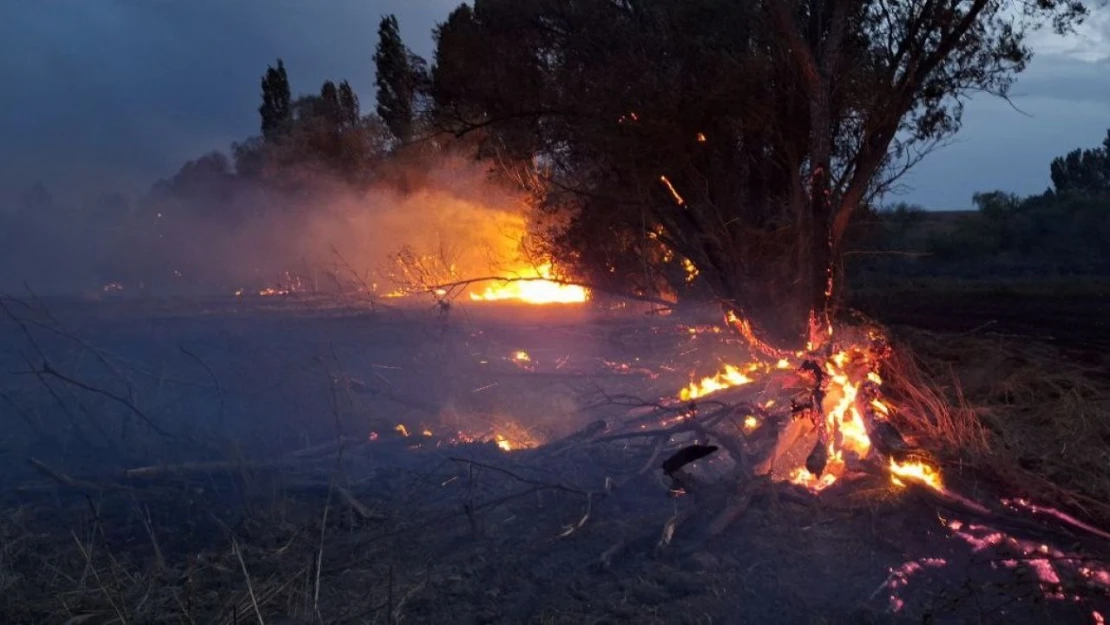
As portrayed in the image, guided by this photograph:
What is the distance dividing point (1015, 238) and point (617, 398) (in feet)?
107

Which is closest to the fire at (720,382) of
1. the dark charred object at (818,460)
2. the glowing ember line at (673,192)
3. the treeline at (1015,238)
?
the glowing ember line at (673,192)

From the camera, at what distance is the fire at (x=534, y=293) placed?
19891 millimetres

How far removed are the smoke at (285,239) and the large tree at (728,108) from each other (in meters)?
5.64

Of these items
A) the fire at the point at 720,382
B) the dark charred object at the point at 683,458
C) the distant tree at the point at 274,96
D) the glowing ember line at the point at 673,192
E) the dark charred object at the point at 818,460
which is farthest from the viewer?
the distant tree at the point at 274,96

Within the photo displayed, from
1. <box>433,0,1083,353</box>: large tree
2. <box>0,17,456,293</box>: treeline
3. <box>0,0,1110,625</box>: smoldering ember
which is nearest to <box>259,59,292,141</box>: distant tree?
<box>0,17,456,293</box>: treeline

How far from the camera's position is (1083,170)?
1879 inches

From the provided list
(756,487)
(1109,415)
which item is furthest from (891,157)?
(756,487)

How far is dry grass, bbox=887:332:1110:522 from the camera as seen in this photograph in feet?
21.7

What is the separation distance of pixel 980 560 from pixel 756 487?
150cm

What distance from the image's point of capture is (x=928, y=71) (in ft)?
39.7

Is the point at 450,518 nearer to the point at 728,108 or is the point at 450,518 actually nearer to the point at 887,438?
the point at 887,438

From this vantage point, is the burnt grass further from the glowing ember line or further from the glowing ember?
the glowing ember line

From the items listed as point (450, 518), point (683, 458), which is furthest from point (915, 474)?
point (450, 518)

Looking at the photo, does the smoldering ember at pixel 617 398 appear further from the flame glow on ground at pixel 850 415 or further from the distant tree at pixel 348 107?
the distant tree at pixel 348 107
